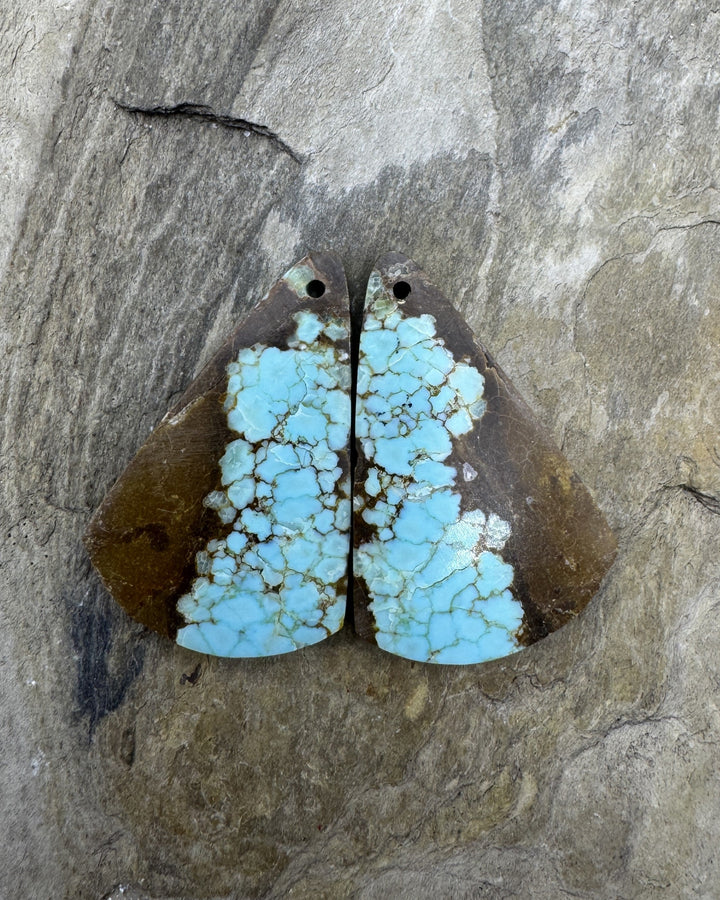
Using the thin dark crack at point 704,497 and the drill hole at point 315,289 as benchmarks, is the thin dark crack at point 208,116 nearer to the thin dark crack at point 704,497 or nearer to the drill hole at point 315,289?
the drill hole at point 315,289

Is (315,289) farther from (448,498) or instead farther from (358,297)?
(448,498)

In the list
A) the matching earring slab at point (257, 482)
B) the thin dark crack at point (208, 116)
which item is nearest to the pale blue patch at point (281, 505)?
the matching earring slab at point (257, 482)

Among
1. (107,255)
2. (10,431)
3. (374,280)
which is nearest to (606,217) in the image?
(374,280)

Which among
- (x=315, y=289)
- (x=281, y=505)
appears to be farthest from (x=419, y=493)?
(x=315, y=289)

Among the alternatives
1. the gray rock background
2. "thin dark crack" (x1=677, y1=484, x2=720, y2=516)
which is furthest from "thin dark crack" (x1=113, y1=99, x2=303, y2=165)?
"thin dark crack" (x1=677, y1=484, x2=720, y2=516)

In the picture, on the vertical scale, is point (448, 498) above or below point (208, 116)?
below

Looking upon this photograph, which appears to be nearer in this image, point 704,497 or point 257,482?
point 257,482
